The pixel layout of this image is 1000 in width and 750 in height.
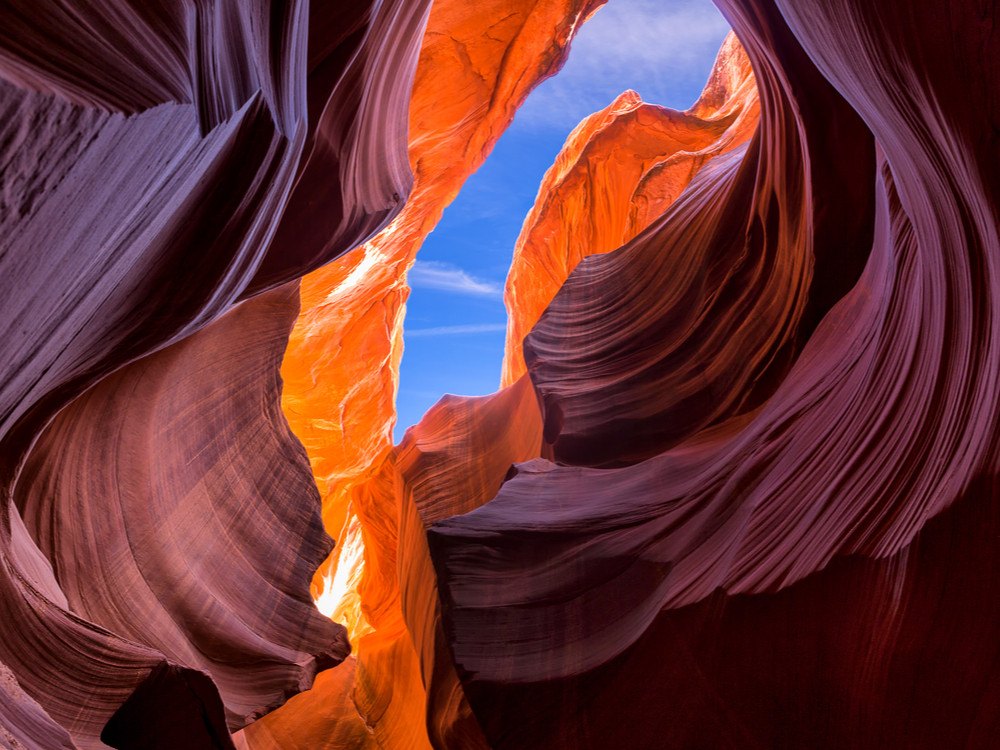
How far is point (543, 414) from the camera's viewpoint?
7.69m

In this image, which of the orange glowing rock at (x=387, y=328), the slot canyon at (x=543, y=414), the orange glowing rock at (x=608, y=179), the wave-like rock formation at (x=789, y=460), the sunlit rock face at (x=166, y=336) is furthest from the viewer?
the orange glowing rock at (x=608, y=179)

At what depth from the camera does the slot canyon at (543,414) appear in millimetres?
2617

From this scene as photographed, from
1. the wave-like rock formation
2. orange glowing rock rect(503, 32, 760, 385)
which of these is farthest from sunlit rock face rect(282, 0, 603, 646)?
the wave-like rock formation

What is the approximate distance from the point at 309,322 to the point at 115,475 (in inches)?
283

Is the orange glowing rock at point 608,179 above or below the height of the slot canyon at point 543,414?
above

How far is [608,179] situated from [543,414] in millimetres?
7334

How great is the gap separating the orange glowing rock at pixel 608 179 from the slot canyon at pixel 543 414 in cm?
356

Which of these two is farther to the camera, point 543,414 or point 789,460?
point 543,414

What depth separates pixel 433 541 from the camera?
19.6ft

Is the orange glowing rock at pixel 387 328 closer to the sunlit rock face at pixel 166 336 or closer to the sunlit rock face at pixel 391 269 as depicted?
the sunlit rock face at pixel 391 269

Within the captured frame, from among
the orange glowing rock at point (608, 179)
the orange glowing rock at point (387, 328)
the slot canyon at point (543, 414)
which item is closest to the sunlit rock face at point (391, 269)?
the orange glowing rock at point (387, 328)

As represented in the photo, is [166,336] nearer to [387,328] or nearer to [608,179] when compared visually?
[387,328]

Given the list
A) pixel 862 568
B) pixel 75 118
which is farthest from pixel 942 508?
pixel 75 118

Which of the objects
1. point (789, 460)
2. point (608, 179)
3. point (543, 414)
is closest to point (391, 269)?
point (608, 179)
